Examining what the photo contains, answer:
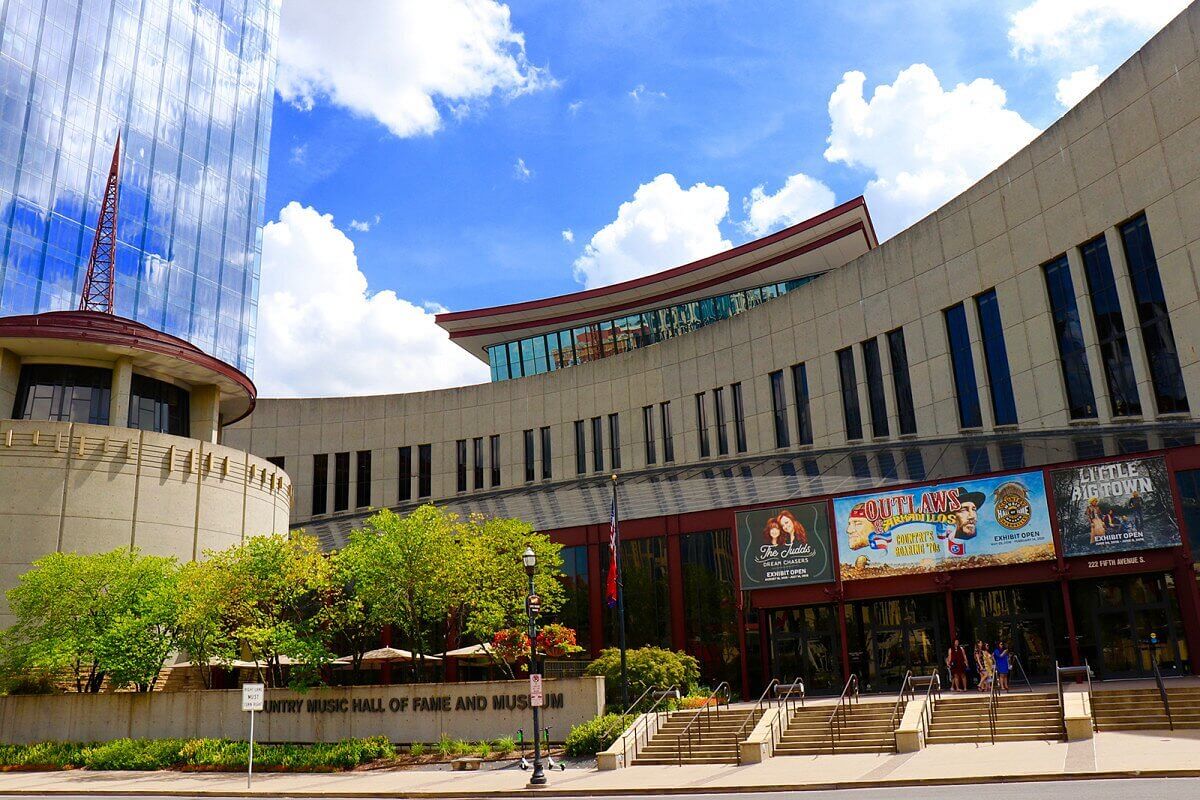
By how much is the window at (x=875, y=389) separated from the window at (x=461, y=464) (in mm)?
28125

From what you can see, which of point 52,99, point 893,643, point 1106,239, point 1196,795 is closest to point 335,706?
point 893,643

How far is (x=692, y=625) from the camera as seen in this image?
3725 cm

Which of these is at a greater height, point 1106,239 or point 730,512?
point 1106,239

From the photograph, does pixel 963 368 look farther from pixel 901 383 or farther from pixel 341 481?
pixel 341 481

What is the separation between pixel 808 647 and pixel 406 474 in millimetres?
36355

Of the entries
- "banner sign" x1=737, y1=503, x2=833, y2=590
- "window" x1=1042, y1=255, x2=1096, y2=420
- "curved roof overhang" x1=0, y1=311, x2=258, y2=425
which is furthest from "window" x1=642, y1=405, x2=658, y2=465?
"window" x1=1042, y1=255, x2=1096, y2=420

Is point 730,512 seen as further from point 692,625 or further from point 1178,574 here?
point 1178,574

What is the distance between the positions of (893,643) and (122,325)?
120ft

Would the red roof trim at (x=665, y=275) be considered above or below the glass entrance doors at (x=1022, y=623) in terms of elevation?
above

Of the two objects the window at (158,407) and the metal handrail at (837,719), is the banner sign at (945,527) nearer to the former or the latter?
the metal handrail at (837,719)

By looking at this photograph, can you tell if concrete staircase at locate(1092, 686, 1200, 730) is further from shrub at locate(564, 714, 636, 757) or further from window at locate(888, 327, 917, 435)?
window at locate(888, 327, 917, 435)

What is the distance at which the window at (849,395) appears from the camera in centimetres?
4575

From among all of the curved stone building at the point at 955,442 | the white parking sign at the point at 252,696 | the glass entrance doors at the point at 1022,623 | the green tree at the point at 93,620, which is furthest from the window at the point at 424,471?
the glass entrance doors at the point at 1022,623

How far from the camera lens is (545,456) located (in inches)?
2397
